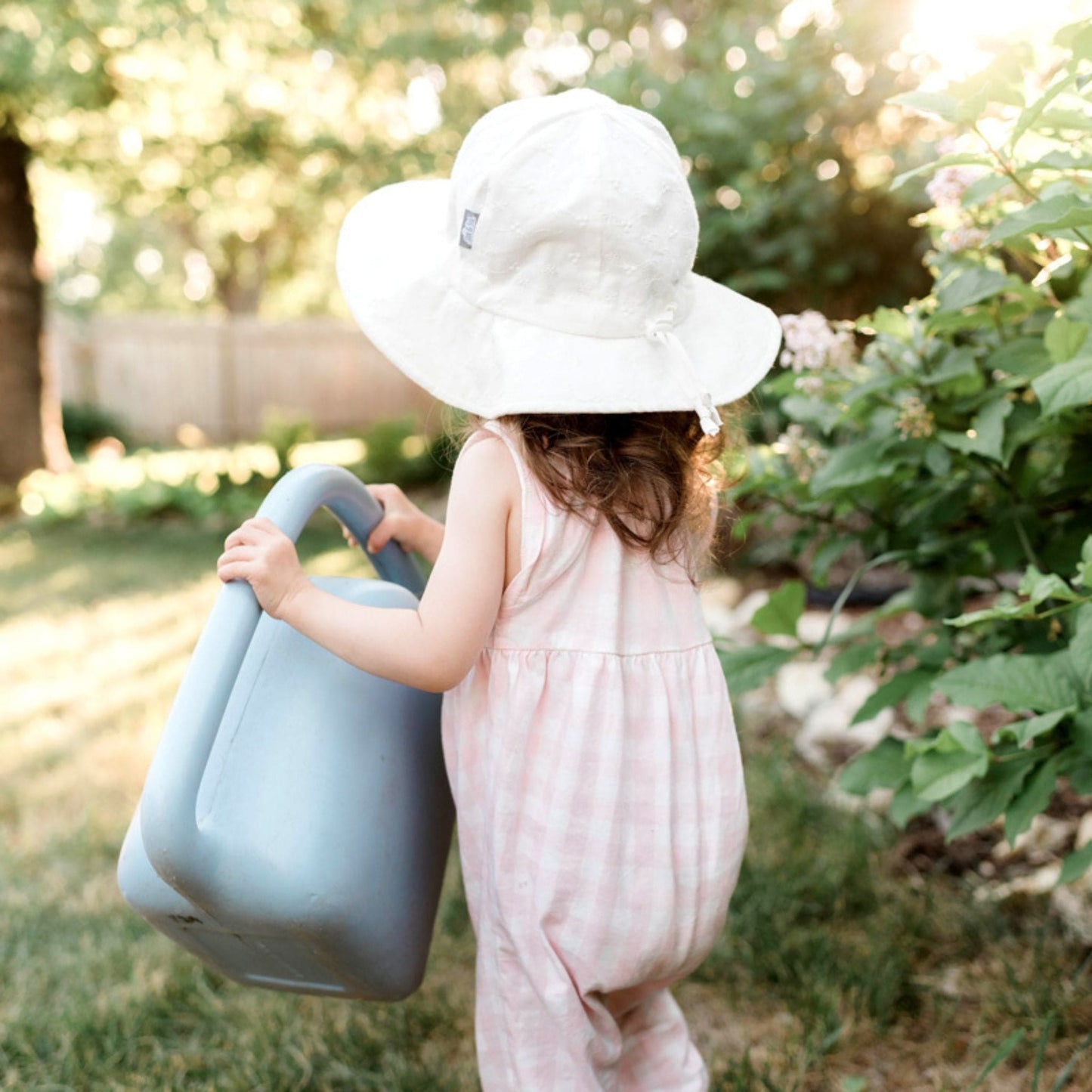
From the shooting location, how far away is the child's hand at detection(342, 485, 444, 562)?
156 centimetres

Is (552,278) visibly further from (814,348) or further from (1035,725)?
(1035,725)

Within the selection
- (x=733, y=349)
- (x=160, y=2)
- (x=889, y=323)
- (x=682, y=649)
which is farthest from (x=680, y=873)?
(x=160, y=2)

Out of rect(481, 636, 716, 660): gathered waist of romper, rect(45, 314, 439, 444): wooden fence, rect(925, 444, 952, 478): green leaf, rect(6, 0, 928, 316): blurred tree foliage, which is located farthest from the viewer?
rect(45, 314, 439, 444): wooden fence

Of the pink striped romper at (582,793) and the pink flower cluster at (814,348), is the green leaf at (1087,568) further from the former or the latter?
the pink flower cluster at (814,348)

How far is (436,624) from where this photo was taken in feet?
4.00

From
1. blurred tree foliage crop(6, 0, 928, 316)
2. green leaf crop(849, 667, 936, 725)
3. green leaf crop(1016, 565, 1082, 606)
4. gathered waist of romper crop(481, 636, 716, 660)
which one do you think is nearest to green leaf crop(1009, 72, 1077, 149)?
green leaf crop(1016, 565, 1082, 606)

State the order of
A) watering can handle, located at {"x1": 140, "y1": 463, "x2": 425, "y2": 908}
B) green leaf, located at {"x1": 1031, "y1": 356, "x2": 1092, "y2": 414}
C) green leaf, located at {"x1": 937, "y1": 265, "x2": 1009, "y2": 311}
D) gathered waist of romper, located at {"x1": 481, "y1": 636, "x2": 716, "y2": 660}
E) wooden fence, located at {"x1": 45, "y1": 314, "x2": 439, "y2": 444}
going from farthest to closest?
wooden fence, located at {"x1": 45, "y1": 314, "x2": 439, "y2": 444} → green leaf, located at {"x1": 937, "y1": 265, "x2": 1009, "y2": 311} → gathered waist of romper, located at {"x1": 481, "y1": 636, "x2": 716, "y2": 660} → green leaf, located at {"x1": 1031, "y1": 356, "x2": 1092, "y2": 414} → watering can handle, located at {"x1": 140, "y1": 463, "x2": 425, "y2": 908}

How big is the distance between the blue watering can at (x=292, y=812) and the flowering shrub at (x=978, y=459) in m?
0.62

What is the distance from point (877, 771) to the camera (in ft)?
5.32

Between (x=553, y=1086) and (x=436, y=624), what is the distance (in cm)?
57

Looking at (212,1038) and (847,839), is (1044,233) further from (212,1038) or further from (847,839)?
(212,1038)

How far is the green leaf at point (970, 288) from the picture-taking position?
1.41 m

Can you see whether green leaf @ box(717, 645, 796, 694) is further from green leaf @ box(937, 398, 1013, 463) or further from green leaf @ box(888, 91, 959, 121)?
green leaf @ box(888, 91, 959, 121)

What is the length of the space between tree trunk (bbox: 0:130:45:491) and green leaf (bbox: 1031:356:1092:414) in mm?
7641
